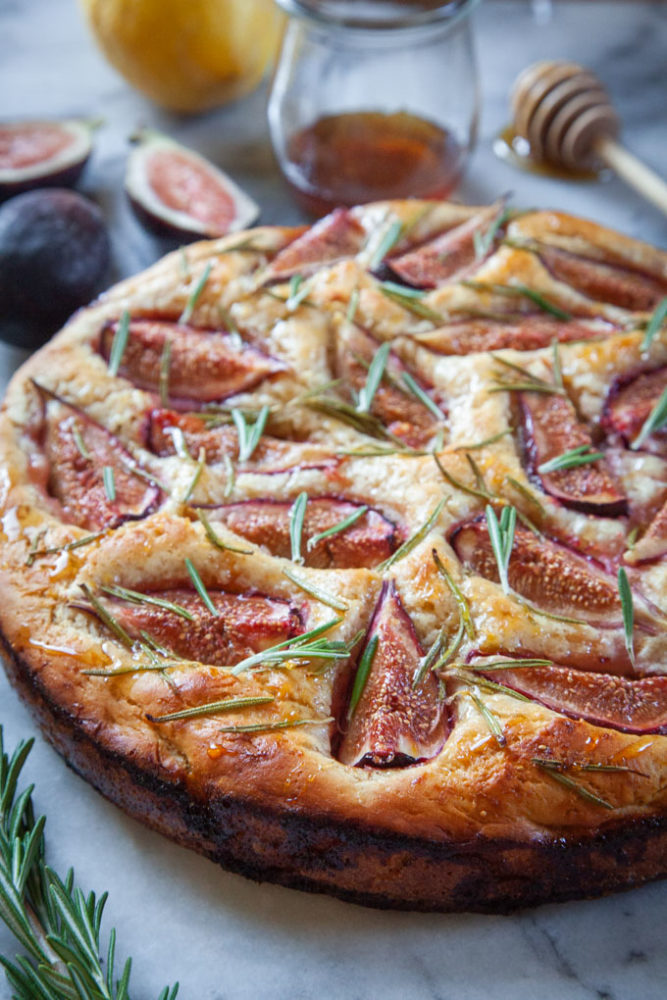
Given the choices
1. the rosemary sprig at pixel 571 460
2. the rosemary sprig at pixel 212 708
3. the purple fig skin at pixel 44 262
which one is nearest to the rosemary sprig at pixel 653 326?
the rosemary sprig at pixel 571 460

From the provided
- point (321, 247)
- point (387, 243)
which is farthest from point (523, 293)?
point (321, 247)

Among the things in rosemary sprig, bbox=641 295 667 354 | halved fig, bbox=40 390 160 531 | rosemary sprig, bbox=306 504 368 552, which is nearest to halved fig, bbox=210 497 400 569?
rosemary sprig, bbox=306 504 368 552

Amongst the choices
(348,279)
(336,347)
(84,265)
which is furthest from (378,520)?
(84,265)

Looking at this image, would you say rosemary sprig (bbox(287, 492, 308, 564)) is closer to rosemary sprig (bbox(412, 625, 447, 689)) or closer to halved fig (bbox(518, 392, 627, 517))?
rosemary sprig (bbox(412, 625, 447, 689))

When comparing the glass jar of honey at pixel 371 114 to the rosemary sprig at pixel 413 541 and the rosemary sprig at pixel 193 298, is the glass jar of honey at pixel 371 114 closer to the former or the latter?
the rosemary sprig at pixel 193 298

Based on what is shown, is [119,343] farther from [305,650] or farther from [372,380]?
[305,650]

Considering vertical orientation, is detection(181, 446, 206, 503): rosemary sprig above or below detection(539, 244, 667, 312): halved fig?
below
